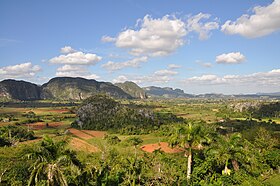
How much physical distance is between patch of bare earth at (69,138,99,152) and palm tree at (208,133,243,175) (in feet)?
108

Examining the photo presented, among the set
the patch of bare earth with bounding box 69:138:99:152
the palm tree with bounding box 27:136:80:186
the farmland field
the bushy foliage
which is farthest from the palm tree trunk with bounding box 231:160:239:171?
the bushy foliage

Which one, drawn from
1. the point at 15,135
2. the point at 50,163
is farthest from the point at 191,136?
the point at 15,135

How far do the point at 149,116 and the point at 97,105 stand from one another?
23860 millimetres

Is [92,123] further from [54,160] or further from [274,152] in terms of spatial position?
[54,160]

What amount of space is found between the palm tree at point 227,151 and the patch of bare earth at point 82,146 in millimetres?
32854

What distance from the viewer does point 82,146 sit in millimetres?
66000

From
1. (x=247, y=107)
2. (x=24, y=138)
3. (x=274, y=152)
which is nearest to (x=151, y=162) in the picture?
(x=274, y=152)

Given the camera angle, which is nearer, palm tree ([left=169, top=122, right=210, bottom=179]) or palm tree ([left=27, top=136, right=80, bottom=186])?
palm tree ([left=27, top=136, right=80, bottom=186])

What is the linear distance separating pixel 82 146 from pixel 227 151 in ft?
129

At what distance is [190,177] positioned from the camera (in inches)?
1347

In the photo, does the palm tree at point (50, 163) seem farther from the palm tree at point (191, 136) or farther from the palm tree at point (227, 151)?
the palm tree at point (227, 151)

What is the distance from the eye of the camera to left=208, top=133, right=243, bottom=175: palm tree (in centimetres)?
3572

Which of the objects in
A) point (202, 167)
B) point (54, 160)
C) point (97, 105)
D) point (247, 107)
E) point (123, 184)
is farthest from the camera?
point (247, 107)

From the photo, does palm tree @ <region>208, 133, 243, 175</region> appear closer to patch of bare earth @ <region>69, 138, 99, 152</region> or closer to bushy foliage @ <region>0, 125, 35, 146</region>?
patch of bare earth @ <region>69, 138, 99, 152</region>
